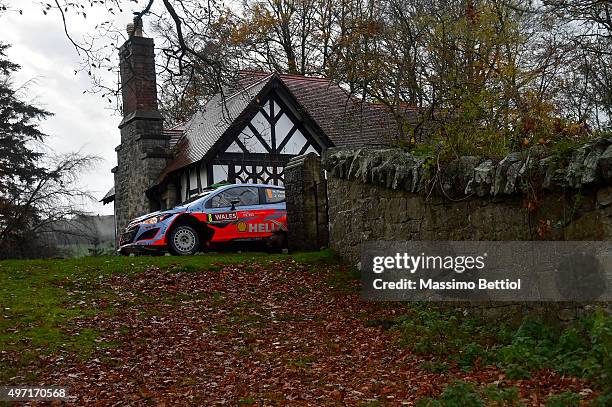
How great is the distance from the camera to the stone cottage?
22.6 metres

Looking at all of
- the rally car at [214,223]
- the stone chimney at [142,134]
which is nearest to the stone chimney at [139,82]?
the stone chimney at [142,134]

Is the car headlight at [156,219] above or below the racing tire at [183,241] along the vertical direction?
above

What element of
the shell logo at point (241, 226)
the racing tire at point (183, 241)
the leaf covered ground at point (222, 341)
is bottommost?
the leaf covered ground at point (222, 341)

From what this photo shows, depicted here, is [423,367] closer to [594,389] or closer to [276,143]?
[594,389]

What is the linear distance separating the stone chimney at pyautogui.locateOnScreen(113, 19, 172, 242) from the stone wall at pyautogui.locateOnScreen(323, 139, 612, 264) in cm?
1193

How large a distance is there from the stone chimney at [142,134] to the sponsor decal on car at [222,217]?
8.69 meters

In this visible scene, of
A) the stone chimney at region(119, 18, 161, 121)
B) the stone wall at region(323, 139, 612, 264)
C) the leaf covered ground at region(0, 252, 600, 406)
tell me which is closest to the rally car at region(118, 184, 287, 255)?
the leaf covered ground at region(0, 252, 600, 406)

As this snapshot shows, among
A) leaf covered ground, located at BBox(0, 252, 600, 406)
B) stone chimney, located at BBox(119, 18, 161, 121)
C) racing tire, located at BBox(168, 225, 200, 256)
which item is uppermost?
stone chimney, located at BBox(119, 18, 161, 121)

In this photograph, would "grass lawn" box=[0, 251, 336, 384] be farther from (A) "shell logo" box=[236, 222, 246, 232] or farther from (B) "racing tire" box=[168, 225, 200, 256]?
(A) "shell logo" box=[236, 222, 246, 232]

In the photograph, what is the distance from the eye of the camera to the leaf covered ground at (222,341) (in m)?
7.09

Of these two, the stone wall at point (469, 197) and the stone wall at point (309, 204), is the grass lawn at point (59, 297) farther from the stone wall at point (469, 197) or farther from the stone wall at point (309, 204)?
the stone wall at point (469, 197)

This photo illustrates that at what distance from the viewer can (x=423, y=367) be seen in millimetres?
7656

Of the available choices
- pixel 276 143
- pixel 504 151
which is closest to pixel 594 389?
pixel 504 151

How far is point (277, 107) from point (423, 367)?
16.4m
